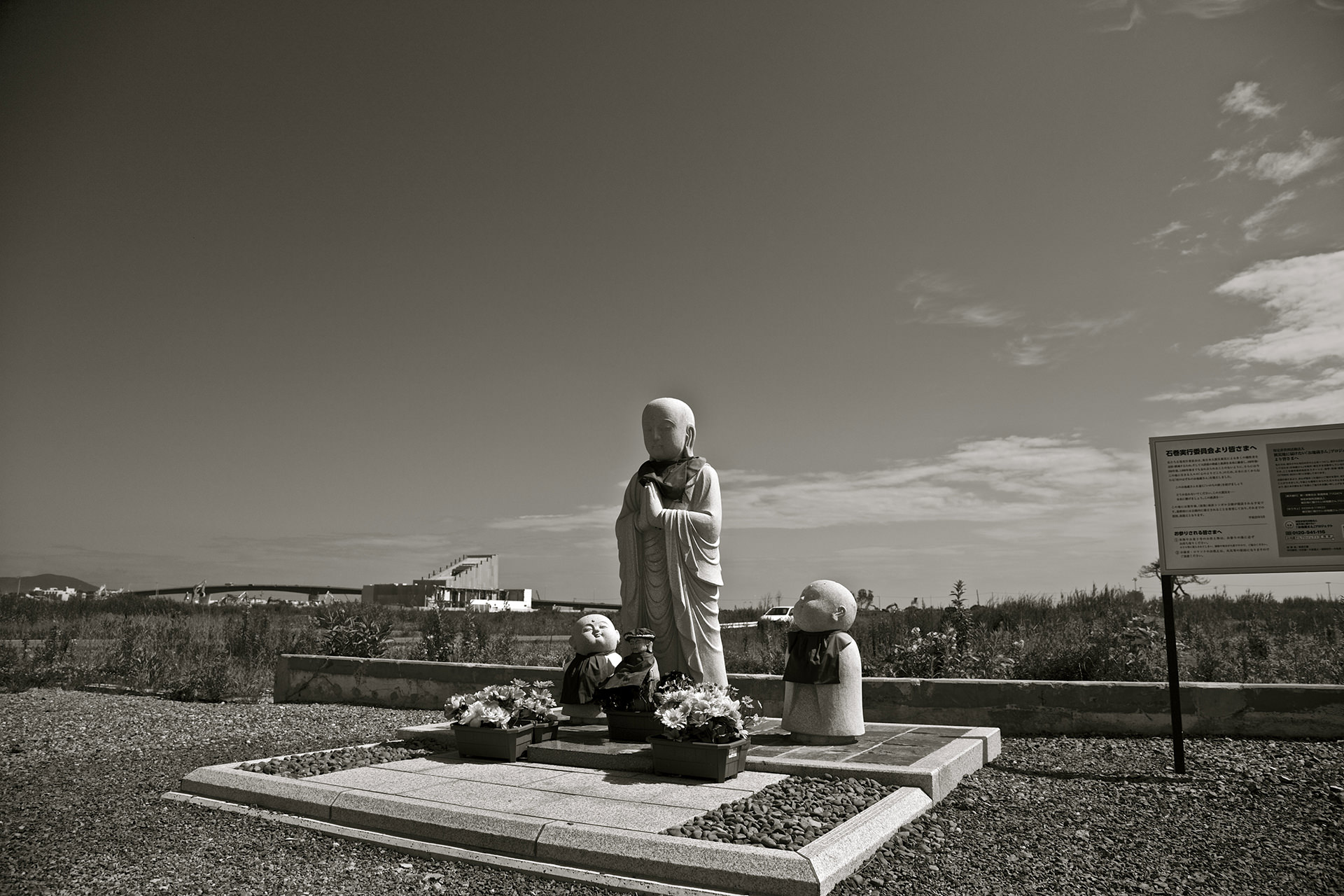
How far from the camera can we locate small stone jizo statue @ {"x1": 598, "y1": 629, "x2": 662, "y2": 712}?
698 centimetres

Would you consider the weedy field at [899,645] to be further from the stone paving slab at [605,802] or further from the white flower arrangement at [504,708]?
the white flower arrangement at [504,708]

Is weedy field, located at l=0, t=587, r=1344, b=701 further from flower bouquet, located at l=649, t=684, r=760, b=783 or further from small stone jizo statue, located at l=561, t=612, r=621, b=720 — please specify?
flower bouquet, located at l=649, t=684, r=760, b=783

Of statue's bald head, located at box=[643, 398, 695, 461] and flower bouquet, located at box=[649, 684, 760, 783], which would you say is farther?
statue's bald head, located at box=[643, 398, 695, 461]

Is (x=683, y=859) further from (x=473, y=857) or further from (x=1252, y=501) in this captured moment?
(x=1252, y=501)

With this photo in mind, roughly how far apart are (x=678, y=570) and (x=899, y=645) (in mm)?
5021

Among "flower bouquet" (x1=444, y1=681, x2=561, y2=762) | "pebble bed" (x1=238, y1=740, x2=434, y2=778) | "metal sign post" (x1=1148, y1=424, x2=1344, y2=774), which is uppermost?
"metal sign post" (x1=1148, y1=424, x2=1344, y2=774)

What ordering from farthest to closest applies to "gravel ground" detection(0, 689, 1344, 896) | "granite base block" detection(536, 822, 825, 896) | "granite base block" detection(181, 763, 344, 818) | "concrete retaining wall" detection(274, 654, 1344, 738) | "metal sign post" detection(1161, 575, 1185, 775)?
"concrete retaining wall" detection(274, 654, 1344, 738), "metal sign post" detection(1161, 575, 1185, 775), "granite base block" detection(181, 763, 344, 818), "gravel ground" detection(0, 689, 1344, 896), "granite base block" detection(536, 822, 825, 896)

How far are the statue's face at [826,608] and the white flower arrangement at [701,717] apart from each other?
1.30m

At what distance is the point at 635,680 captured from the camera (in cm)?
700

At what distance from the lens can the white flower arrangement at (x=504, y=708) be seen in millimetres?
6965

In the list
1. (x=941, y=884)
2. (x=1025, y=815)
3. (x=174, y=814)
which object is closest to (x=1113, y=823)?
(x=1025, y=815)

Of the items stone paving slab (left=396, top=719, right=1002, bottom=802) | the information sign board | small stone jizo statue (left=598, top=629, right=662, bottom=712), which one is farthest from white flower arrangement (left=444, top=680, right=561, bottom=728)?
the information sign board

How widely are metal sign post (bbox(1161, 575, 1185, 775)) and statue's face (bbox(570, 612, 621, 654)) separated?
466cm

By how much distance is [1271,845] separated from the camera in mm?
4863
